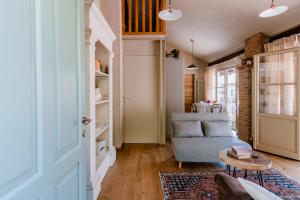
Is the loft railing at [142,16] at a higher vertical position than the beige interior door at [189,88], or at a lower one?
higher

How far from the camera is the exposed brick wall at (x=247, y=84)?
4.98 m

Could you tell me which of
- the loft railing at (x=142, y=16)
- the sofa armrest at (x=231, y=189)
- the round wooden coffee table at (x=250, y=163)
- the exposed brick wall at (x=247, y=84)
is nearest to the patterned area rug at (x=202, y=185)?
the round wooden coffee table at (x=250, y=163)

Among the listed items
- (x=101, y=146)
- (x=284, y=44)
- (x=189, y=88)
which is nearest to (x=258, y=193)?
(x=101, y=146)

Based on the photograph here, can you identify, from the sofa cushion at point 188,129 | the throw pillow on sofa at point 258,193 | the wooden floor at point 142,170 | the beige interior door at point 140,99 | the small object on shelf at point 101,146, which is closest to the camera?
the throw pillow on sofa at point 258,193

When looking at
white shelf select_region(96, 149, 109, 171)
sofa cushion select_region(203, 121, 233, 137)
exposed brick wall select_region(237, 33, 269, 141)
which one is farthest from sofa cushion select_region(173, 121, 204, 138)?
exposed brick wall select_region(237, 33, 269, 141)

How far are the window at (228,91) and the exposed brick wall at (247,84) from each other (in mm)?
1222

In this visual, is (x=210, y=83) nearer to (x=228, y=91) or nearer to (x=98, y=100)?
(x=228, y=91)

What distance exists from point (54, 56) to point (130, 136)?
4361mm

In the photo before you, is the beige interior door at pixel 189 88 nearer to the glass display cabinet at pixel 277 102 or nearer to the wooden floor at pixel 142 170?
the glass display cabinet at pixel 277 102

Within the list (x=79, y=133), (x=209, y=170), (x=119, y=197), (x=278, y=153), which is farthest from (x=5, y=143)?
(x=278, y=153)

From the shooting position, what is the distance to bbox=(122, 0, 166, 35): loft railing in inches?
207

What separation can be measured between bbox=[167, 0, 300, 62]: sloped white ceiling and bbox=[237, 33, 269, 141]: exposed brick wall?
0.18 metres

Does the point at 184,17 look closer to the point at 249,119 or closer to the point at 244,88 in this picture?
the point at 244,88

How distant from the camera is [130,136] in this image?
5.42 meters
